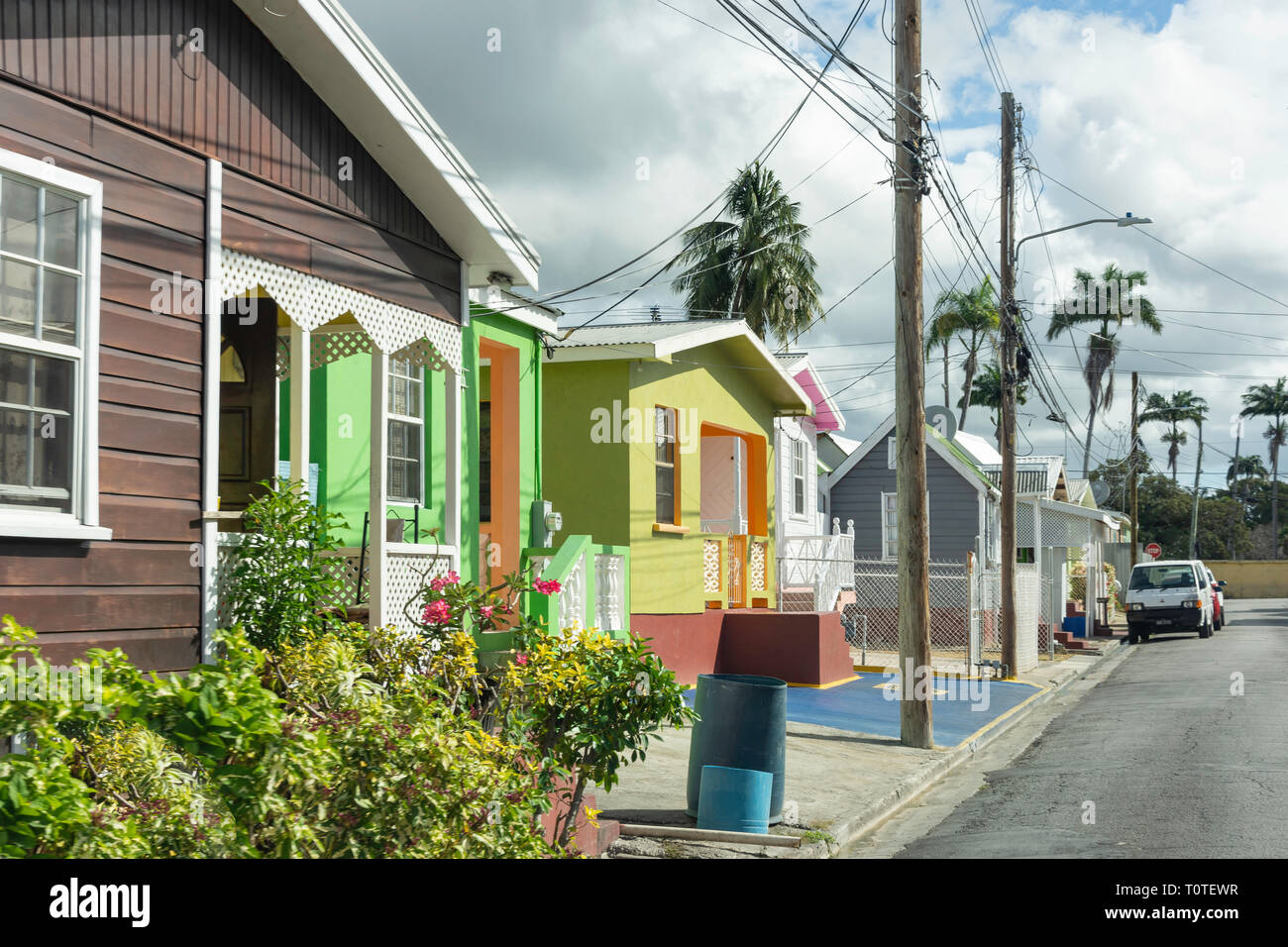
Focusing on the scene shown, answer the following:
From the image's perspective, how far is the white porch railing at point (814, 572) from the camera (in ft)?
Answer: 64.0

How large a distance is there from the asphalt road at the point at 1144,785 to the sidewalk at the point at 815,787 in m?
0.56

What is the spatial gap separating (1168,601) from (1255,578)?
41.8 metres

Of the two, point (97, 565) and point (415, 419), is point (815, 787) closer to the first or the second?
point (415, 419)

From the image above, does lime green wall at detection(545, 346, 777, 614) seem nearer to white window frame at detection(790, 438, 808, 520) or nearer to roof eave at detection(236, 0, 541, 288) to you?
roof eave at detection(236, 0, 541, 288)

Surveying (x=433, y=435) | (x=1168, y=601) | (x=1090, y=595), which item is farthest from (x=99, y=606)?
(x=1090, y=595)

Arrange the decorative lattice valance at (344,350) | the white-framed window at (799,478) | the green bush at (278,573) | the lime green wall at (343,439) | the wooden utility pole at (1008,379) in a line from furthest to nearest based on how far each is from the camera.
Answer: the white-framed window at (799,478) < the wooden utility pole at (1008,379) < the lime green wall at (343,439) < the decorative lattice valance at (344,350) < the green bush at (278,573)

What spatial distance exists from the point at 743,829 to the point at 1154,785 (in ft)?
12.5

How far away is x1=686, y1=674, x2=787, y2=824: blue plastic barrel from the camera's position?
903 cm

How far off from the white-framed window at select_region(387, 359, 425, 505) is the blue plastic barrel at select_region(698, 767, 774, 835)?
14.6 ft

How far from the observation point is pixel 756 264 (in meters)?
33.7

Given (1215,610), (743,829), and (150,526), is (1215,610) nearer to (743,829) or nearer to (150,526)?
(743,829)

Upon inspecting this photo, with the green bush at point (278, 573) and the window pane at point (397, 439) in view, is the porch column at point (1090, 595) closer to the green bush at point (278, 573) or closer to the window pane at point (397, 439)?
the window pane at point (397, 439)

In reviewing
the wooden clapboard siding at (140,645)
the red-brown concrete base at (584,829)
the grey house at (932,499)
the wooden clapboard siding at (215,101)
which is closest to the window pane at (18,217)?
the wooden clapboard siding at (215,101)

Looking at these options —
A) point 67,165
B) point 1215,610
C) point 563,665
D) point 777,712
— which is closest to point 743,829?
point 777,712
